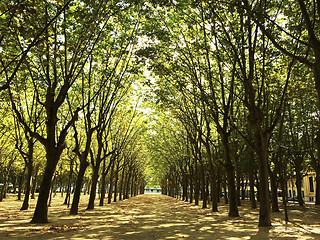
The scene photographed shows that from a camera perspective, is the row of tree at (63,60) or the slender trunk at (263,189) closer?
the row of tree at (63,60)

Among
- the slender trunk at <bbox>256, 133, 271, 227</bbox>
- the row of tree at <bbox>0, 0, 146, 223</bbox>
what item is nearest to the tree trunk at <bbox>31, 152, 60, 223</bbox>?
the row of tree at <bbox>0, 0, 146, 223</bbox>

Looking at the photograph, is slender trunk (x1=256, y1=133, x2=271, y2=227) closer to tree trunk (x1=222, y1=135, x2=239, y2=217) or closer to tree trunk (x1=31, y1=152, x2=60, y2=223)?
tree trunk (x1=222, y1=135, x2=239, y2=217)

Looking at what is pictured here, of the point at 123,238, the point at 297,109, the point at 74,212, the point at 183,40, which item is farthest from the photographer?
the point at 297,109

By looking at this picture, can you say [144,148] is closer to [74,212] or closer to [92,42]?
[74,212]

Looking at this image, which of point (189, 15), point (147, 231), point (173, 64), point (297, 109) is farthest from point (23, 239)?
point (297, 109)

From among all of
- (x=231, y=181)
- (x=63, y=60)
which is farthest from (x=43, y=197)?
(x=231, y=181)

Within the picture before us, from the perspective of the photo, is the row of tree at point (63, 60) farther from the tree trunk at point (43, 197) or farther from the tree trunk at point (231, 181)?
the tree trunk at point (231, 181)

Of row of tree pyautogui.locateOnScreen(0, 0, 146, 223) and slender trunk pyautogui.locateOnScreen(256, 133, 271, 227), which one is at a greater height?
row of tree pyautogui.locateOnScreen(0, 0, 146, 223)

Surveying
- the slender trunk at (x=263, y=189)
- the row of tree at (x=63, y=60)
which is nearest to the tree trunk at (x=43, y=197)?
the row of tree at (x=63, y=60)

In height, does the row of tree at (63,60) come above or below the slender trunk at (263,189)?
above

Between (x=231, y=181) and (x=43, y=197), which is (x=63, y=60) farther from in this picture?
(x=231, y=181)

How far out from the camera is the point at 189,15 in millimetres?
14172

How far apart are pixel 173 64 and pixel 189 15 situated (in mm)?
3024

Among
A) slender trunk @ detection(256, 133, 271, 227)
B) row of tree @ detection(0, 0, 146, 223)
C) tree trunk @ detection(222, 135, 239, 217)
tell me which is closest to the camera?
row of tree @ detection(0, 0, 146, 223)
